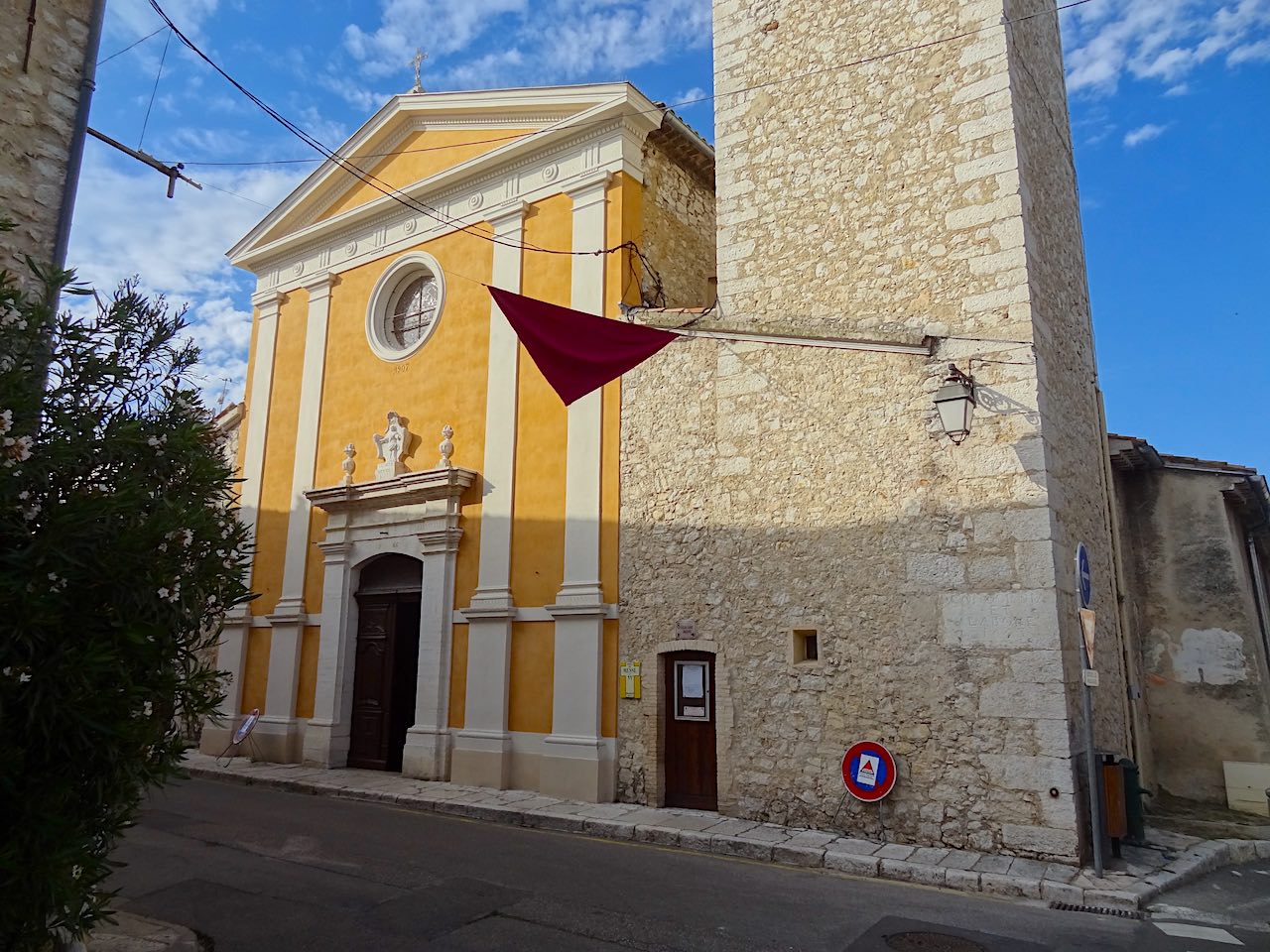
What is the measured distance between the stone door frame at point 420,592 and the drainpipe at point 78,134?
19.9 feet

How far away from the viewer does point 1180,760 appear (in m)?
9.63

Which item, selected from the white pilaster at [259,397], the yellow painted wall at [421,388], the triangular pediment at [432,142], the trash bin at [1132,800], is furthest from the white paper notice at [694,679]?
the white pilaster at [259,397]

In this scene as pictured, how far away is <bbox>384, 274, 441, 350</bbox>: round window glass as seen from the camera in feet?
41.4

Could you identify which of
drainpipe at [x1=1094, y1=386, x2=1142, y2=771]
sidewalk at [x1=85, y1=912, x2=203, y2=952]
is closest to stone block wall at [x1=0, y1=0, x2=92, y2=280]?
sidewalk at [x1=85, y1=912, x2=203, y2=952]

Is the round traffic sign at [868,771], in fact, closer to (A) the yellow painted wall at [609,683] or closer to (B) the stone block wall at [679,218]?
(A) the yellow painted wall at [609,683]

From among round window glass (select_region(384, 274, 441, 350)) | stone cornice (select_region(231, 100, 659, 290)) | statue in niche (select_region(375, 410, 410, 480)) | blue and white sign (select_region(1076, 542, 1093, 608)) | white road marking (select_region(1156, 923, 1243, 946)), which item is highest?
stone cornice (select_region(231, 100, 659, 290))

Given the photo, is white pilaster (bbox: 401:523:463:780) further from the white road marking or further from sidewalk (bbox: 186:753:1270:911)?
the white road marking

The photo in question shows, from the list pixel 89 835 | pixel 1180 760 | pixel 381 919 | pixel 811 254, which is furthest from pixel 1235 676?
pixel 89 835

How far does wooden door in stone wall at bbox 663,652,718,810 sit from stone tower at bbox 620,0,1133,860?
27cm

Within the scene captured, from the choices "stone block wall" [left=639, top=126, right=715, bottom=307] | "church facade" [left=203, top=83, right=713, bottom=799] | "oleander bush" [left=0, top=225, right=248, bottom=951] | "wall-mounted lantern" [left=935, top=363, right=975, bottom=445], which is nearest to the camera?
"oleander bush" [left=0, top=225, right=248, bottom=951]

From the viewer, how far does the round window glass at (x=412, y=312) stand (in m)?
12.6

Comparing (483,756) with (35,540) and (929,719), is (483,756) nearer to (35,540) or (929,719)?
(929,719)

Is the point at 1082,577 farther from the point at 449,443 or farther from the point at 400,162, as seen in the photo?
the point at 400,162

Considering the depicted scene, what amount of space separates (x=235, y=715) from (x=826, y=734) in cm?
910
